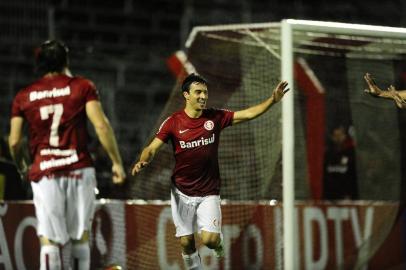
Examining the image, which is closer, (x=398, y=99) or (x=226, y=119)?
(x=398, y=99)

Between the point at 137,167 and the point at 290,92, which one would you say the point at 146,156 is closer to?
the point at 137,167

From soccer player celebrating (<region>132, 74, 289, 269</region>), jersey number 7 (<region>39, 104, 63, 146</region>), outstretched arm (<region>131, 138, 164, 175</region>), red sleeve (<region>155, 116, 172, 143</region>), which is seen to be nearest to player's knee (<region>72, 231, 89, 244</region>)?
jersey number 7 (<region>39, 104, 63, 146</region>)

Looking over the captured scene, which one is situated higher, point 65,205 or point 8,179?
point 8,179

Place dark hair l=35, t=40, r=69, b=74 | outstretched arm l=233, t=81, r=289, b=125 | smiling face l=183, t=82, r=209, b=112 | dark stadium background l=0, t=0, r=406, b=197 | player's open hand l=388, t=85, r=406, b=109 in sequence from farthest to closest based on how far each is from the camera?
dark stadium background l=0, t=0, r=406, b=197 → smiling face l=183, t=82, r=209, b=112 → player's open hand l=388, t=85, r=406, b=109 → outstretched arm l=233, t=81, r=289, b=125 → dark hair l=35, t=40, r=69, b=74

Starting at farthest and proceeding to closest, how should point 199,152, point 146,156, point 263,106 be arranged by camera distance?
point 199,152, point 263,106, point 146,156

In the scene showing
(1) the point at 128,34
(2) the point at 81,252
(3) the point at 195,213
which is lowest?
(2) the point at 81,252

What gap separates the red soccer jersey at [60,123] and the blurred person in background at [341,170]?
5.10 meters

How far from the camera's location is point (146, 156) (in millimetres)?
6254

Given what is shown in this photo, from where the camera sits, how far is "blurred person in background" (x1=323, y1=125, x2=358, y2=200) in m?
10.2

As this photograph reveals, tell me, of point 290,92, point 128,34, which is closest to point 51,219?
point 290,92

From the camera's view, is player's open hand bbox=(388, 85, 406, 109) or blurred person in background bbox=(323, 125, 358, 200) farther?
blurred person in background bbox=(323, 125, 358, 200)

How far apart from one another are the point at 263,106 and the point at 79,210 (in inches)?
66.6

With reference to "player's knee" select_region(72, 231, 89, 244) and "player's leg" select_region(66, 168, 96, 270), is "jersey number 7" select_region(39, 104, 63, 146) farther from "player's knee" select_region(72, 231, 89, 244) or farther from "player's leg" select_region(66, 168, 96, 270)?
"player's knee" select_region(72, 231, 89, 244)

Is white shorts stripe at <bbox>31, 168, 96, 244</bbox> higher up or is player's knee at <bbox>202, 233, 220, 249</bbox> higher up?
white shorts stripe at <bbox>31, 168, 96, 244</bbox>
